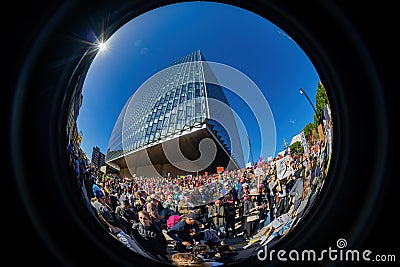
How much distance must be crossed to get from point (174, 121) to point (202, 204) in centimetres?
73

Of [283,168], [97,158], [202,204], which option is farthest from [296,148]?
[97,158]

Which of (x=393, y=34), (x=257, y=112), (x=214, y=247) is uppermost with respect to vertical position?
(x=257, y=112)

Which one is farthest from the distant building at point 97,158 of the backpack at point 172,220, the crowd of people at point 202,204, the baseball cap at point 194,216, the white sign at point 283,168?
the white sign at point 283,168

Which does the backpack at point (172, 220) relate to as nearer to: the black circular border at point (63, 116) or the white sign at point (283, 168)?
the white sign at point (283, 168)

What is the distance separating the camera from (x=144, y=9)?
105cm

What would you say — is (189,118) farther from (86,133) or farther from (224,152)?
(86,133)

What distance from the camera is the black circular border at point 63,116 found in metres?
0.78

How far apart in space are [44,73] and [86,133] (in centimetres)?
73

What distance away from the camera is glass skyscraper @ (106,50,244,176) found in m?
1.98

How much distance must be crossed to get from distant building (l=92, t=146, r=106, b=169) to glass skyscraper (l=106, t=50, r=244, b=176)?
0.25ft

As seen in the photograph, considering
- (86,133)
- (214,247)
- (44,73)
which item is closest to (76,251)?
(44,73)

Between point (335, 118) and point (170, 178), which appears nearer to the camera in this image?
point (335, 118)

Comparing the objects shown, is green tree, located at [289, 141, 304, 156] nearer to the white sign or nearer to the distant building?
the white sign

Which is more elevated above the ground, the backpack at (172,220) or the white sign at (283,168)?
the white sign at (283,168)
